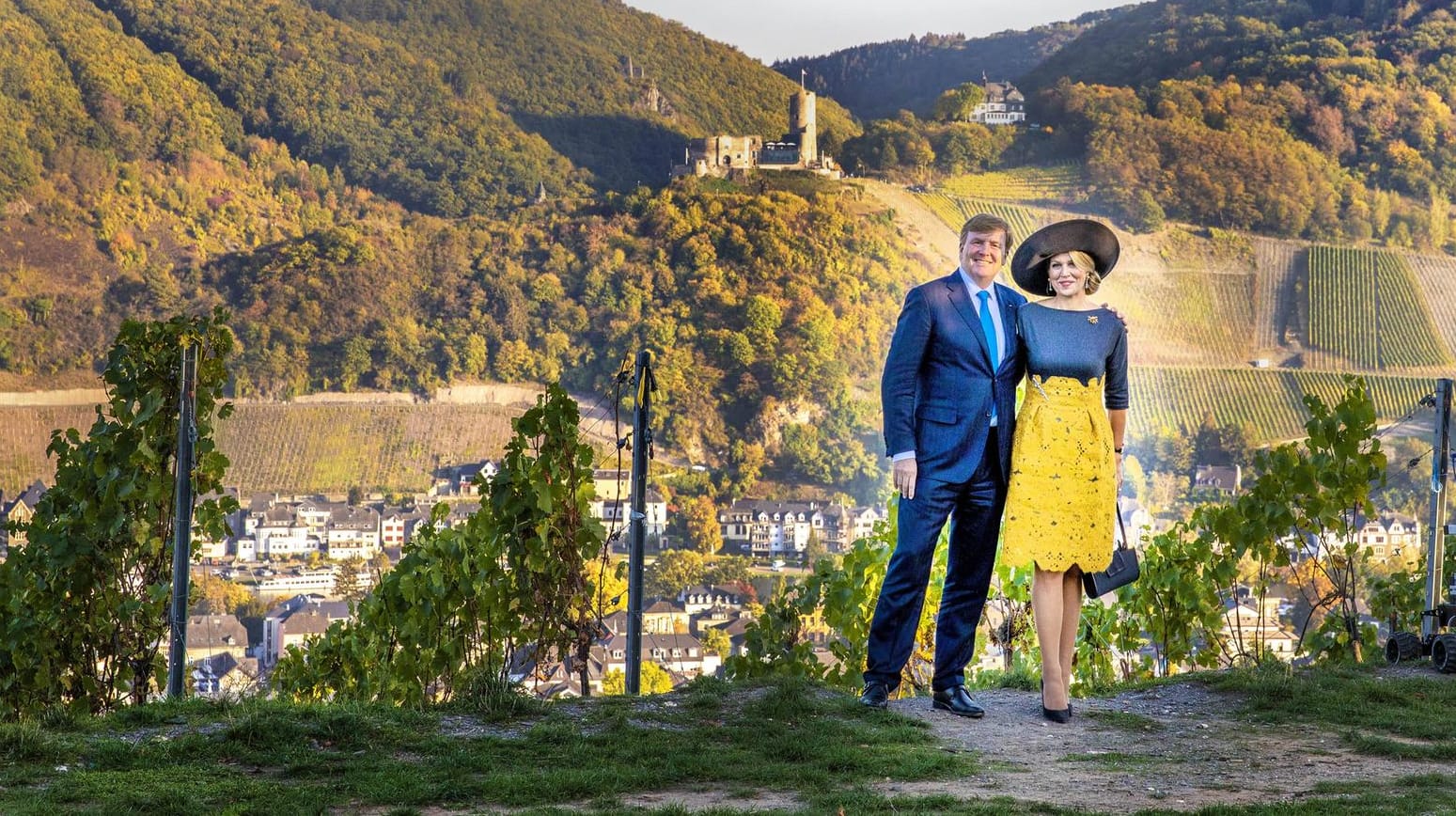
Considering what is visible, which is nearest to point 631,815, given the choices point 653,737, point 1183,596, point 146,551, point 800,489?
point 653,737

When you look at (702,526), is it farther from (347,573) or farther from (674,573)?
(347,573)

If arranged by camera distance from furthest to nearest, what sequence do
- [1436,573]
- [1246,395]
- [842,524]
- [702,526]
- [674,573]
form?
[1246,395]
[842,524]
[702,526]
[674,573]
[1436,573]

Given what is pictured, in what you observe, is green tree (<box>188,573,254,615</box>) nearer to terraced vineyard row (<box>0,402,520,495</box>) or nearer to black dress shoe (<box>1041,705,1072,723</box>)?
terraced vineyard row (<box>0,402,520,495</box>)

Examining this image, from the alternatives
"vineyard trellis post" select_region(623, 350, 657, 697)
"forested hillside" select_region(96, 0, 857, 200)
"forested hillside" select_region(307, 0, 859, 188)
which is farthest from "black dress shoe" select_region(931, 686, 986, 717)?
"forested hillside" select_region(307, 0, 859, 188)

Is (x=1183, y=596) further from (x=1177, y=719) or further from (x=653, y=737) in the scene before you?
(x=653, y=737)

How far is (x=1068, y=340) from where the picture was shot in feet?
11.9

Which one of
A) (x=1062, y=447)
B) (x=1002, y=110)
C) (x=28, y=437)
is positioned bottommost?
(x=28, y=437)

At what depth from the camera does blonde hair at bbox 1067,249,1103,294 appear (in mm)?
3684

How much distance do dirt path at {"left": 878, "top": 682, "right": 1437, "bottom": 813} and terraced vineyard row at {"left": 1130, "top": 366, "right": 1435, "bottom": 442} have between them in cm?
4704

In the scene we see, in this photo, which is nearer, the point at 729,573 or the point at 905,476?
the point at 905,476

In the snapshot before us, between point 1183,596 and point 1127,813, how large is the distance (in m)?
2.79

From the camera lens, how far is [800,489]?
182 ft

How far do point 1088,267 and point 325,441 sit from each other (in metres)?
53.1

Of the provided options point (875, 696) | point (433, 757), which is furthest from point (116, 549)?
point (875, 696)
